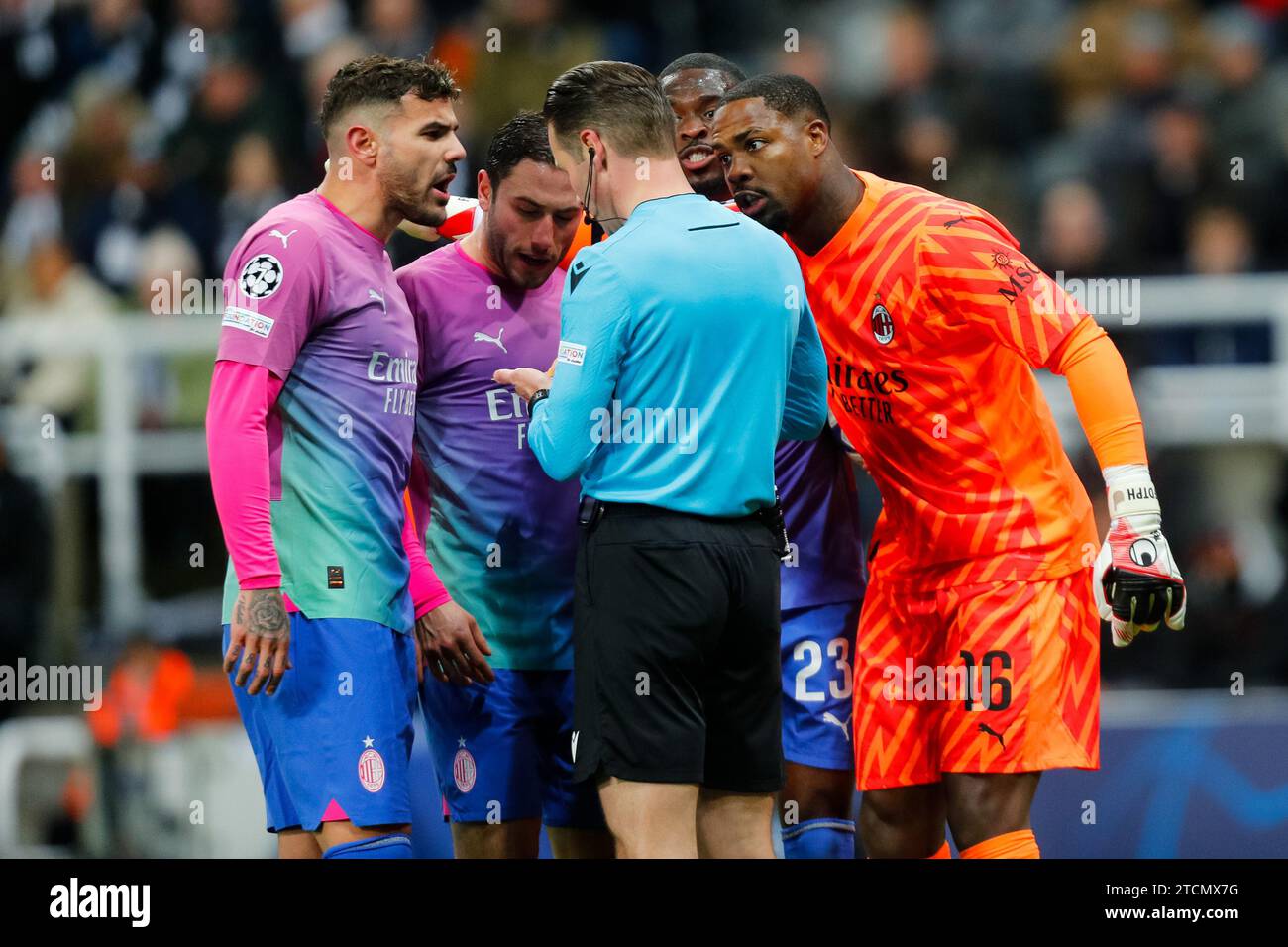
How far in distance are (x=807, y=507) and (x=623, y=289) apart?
1228 mm

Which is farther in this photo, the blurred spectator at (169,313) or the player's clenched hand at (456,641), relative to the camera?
the blurred spectator at (169,313)

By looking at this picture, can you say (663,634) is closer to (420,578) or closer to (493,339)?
(420,578)

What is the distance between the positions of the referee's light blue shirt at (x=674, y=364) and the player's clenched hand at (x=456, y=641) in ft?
2.00

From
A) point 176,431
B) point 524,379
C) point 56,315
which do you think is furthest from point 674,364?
point 56,315

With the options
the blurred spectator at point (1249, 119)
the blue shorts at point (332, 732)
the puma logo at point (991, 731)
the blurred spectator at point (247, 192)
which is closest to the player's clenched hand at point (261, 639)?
the blue shorts at point (332, 732)

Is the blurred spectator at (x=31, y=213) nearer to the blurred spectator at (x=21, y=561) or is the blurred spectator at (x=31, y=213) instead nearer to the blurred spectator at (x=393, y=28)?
the blurred spectator at (x=393, y=28)

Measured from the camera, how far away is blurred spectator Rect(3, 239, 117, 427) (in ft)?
24.4

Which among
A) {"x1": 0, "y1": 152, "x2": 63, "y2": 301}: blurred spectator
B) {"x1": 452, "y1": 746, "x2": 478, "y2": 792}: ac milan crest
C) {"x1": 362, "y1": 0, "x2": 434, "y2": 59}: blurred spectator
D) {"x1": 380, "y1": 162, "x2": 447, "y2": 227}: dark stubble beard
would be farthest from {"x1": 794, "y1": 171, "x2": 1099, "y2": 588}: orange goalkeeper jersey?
{"x1": 0, "y1": 152, "x2": 63, "y2": 301}: blurred spectator

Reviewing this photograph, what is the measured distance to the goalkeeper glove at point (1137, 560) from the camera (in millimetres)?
3746

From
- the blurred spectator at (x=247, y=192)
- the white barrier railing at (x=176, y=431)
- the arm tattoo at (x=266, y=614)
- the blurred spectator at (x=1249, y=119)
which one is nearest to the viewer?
the arm tattoo at (x=266, y=614)

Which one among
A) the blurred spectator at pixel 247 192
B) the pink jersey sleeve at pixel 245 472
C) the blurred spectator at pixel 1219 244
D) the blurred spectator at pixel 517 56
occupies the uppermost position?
the blurred spectator at pixel 517 56
